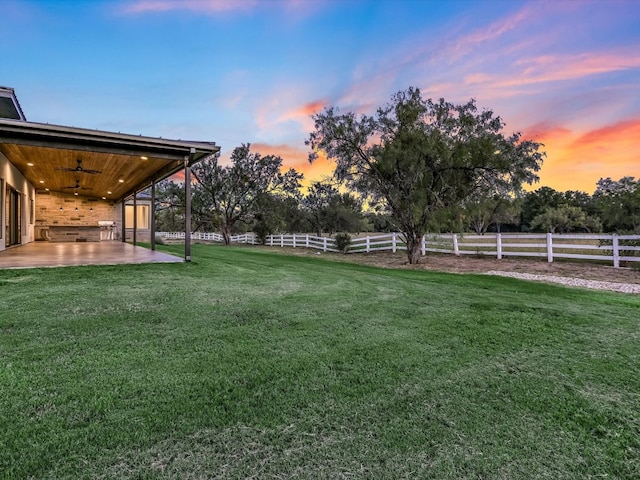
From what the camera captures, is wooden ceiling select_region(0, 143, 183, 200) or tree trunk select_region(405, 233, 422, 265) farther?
tree trunk select_region(405, 233, 422, 265)

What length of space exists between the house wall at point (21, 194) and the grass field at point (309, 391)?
6.66m

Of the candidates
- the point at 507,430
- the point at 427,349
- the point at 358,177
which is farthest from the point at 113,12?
the point at 507,430

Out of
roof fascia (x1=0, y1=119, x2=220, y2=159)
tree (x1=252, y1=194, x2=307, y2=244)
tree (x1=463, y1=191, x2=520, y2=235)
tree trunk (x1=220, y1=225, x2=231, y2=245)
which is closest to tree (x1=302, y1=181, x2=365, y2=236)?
tree (x1=252, y1=194, x2=307, y2=244)

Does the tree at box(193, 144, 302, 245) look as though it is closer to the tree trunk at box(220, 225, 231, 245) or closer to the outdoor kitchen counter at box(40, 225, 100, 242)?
the tree trunk at box(220, 225, 231, 245)

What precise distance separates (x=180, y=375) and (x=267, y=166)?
2445cm

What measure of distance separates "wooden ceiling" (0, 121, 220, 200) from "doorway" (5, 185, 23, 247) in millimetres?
822

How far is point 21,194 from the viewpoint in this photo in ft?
36.8

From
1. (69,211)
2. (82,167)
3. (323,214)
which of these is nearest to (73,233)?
(69,211)

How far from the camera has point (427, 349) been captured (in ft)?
9.13

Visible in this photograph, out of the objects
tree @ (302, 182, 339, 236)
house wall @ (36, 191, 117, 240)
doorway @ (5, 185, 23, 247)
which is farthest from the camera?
tree @ (302, 182, 339, 236)

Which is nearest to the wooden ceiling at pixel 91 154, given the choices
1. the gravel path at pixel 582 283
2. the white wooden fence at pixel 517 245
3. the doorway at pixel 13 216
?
the doorway at pixel 13 216

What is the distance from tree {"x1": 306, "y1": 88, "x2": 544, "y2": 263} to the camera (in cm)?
998

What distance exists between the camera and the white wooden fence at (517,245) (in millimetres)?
9055

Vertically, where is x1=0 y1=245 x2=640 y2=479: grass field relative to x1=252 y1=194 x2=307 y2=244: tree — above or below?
below
